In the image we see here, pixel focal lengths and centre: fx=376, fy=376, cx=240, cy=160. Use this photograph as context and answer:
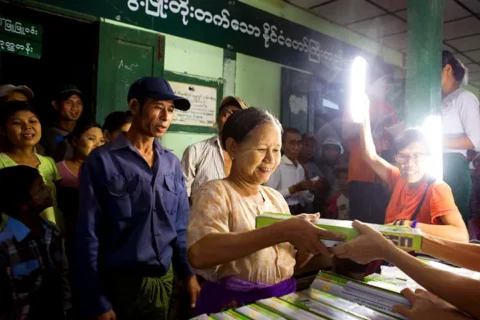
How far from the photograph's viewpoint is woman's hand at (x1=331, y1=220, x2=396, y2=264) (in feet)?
3.35

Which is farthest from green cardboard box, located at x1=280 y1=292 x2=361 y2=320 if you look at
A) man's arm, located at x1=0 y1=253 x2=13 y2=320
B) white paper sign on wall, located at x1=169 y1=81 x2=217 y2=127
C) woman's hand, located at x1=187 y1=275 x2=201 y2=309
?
white paper sign on wall, located at x1=169 y1=81 x2=217 y2=127

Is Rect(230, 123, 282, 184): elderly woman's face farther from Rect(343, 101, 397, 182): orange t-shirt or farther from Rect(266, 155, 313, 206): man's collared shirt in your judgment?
Rect(266, 155, 313, 206): man's collared shirt

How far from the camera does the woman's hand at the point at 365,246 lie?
1021 mm

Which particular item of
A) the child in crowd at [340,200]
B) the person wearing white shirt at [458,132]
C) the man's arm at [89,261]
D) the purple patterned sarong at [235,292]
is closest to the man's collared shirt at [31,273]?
the man's arm at [89,261]

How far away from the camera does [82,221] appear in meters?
1.71

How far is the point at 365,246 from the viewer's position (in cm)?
103

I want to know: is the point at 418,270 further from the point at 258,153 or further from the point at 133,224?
the point at 133,224

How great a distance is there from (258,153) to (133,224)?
34.9 inches

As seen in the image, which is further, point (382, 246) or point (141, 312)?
point (141, 312)

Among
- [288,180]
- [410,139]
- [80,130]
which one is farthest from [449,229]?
[80,130]

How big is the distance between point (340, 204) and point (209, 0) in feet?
8.73

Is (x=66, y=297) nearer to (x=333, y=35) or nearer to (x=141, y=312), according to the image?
(x=141, y=312)

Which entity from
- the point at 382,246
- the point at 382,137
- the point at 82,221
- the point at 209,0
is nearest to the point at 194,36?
the point at 209,0

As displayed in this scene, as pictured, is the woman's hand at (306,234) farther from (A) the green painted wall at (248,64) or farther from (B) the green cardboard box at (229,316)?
(A) the green painted wall at (248,64)
